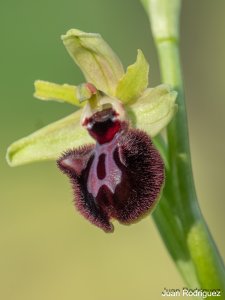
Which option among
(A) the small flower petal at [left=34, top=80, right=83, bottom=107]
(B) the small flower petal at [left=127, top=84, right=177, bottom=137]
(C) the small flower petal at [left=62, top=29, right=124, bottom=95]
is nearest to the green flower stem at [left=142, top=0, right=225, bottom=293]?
(B) the small flower petal at [left=127, top=84, right=177, bottom=137]

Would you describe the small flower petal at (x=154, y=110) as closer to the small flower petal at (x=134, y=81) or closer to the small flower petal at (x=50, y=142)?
the small flower petal at (x=134, y=81)

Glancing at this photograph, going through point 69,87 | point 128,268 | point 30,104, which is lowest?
point 128,268

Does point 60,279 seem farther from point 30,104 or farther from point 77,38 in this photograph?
point 77,38

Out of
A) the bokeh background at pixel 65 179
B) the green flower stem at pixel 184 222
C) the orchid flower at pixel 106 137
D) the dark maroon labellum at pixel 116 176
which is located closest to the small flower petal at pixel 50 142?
the orchid flower at pixel 106 137

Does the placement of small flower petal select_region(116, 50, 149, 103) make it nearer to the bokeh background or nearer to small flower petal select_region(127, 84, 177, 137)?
small flower petal select_region(127, 84, 177, 137)

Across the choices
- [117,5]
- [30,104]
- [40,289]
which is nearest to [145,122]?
[40,289]

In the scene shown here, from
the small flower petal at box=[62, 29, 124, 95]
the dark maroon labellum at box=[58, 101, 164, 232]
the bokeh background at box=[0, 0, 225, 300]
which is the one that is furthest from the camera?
the bokeh background at box=[0, 0, 225, 300]
